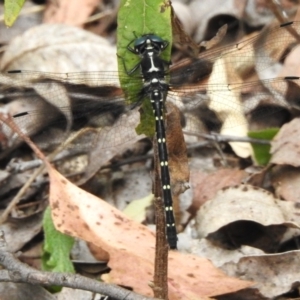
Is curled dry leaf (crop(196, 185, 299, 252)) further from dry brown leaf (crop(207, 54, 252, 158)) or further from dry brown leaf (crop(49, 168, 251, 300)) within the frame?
dry brown leaf (crop(207, 54, 252, 158))

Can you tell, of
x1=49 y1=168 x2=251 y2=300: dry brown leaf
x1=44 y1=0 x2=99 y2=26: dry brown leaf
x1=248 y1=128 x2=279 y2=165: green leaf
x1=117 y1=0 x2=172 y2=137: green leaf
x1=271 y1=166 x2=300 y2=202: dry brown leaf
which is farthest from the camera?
x1=44 y1=0 x2=99 y2=26: dry brown leaf

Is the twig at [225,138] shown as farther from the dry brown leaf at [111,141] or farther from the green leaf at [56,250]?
the green leaf at [56,250]

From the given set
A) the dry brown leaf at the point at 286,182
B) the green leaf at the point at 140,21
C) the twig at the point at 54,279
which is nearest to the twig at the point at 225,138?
the dry brown leaf at the point at 286,182

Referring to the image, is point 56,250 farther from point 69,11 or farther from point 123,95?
point 69,11

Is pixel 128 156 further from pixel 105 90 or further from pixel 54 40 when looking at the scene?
pixel 54 40

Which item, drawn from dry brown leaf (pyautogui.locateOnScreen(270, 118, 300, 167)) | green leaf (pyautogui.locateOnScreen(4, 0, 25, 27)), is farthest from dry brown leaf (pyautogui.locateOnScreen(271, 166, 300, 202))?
green leaf (pyautogui.locateOnScreen(4, 0, 25, 27))

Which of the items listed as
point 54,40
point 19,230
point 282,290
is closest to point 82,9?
point 54,40

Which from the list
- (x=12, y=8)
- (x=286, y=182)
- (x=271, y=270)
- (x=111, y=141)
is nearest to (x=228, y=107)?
(x=286, y=182)
